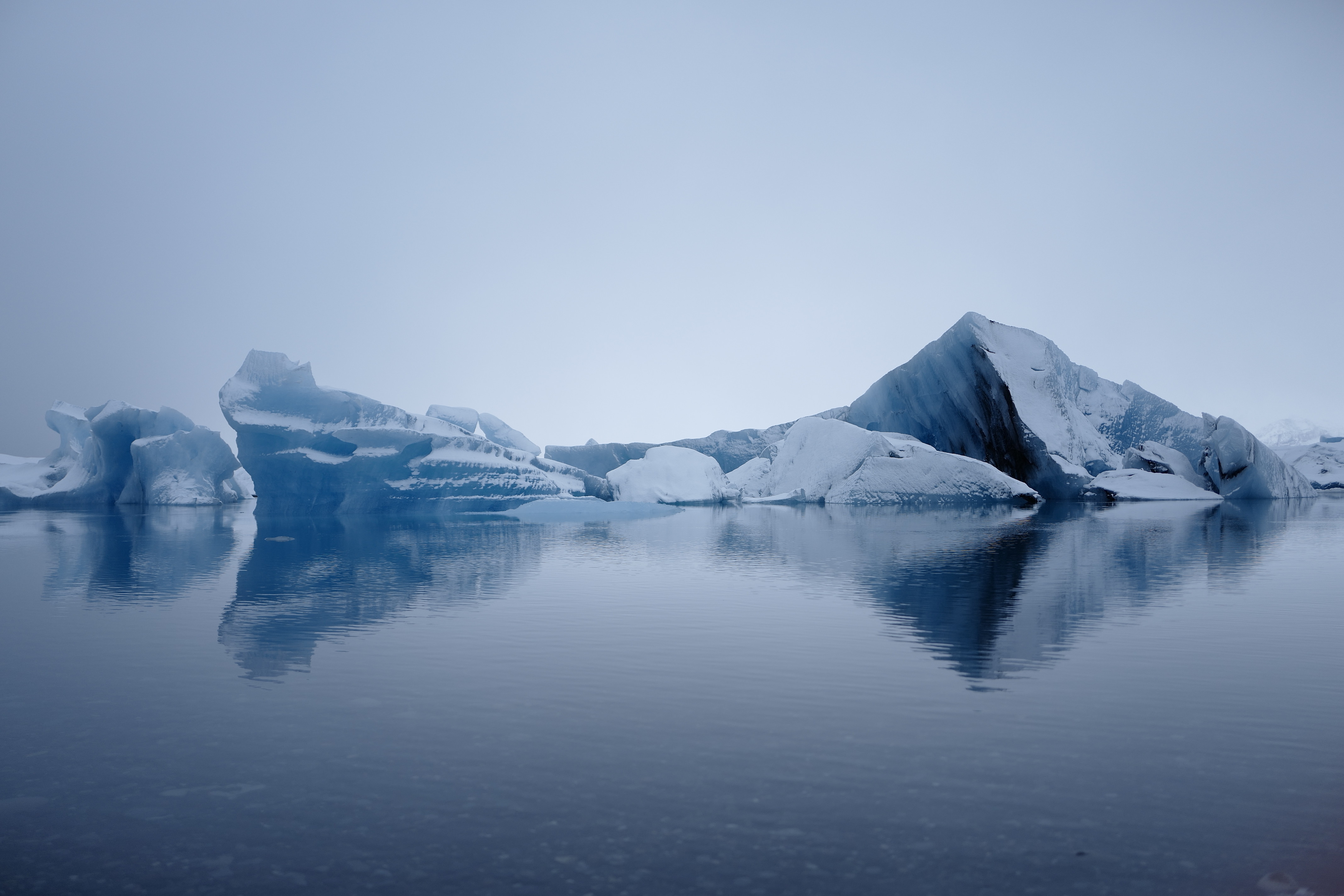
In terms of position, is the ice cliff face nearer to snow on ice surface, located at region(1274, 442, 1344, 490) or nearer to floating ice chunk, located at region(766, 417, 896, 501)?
floating ice chunk, located at region(766, 417, 896, 501)

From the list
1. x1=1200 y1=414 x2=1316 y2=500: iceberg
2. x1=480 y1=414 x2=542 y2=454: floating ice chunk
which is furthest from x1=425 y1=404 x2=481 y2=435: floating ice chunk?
x1=1200 y1=414 x2=1316 y2=500: iceberg

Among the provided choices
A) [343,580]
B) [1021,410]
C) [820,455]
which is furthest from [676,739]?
[820,455]

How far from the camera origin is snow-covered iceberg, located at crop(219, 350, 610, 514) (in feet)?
73.4

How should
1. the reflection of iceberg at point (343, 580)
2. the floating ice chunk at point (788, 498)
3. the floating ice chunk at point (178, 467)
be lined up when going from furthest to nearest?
the floating ice chunk at point (788, 498) → the floating ice chunk at point (178, 467) → the reflection of iceberg at point (343, 580)

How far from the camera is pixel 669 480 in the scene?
27.5 metres

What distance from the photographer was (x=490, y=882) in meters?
1.96

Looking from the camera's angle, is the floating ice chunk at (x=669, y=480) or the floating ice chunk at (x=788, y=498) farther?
the floating ice chunk at (x=788, y=498)

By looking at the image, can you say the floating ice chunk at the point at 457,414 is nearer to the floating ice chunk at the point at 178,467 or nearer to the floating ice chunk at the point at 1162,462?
the floating ice chunk at the point at 178,467

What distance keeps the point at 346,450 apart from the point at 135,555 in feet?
41.2

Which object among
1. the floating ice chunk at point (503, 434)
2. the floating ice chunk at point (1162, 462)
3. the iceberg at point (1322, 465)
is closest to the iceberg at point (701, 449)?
the floating ice chunk at point (503, 434)

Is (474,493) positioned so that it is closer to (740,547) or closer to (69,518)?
(69,518)

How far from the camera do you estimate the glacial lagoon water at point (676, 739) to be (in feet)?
6.77

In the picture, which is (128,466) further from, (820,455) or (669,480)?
(820,455)

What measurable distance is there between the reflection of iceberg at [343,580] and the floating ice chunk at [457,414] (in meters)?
19.1
